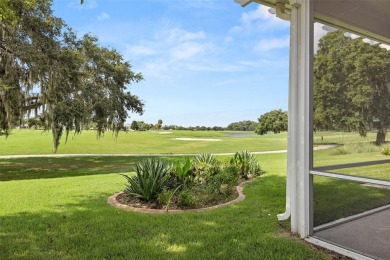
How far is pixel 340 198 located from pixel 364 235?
1.70 ft

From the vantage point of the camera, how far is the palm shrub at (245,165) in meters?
6.82

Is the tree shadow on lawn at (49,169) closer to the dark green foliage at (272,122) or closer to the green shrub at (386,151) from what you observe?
the green shrub at (386,151)

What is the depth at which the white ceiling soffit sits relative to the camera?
341cm

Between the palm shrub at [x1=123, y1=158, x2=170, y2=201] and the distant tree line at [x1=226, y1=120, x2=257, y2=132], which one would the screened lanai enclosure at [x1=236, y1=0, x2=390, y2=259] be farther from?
the distant tree line at [x1=226, y1=120, x2=257, y2=132]

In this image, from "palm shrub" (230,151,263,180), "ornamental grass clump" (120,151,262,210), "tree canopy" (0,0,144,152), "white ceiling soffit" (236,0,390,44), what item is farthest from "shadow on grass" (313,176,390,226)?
"tree canopy" (0,0,144,152)

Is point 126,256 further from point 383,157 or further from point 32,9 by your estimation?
point 32,9

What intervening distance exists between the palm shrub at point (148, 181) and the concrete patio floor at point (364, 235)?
2530mm

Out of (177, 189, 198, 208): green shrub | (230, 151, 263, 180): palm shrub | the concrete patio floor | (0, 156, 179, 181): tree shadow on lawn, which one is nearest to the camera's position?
the concrete patio floor

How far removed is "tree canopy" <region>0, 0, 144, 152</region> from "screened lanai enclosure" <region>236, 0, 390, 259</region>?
8579mm

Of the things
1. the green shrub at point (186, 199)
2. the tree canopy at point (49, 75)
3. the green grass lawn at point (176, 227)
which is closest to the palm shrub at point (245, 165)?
the green grass lawn at point (176, 227)

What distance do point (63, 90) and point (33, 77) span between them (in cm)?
111

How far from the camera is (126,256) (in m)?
2.78

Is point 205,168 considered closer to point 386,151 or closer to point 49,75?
point 386,151

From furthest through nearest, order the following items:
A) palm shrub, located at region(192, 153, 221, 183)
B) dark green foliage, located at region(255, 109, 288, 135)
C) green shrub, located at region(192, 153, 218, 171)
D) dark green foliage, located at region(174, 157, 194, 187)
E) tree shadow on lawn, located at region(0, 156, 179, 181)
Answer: dark green foliage, located at region(255, 109, 288, 135) < tree shadow on lawn, located at region(0, 156, 179, 181) < green shrub, located at region(192, 153, 218, 171) < palm shrub, located at region(192, 153, 221, 183) < dark green foliage, located at region(174, 157, 194, 187)
